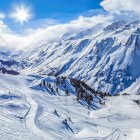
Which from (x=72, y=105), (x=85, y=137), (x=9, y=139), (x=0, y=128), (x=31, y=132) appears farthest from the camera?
(x=72, y=105)

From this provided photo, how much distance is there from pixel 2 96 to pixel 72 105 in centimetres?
3594

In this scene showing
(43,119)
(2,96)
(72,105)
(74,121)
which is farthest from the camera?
(72,105)

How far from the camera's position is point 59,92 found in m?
162

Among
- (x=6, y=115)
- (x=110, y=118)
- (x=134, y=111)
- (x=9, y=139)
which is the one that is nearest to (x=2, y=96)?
(x=6, y=115)

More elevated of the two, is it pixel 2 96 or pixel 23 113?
pixel 2 96

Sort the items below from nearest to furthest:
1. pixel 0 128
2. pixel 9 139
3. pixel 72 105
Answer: pixel 9 139
pixel 0 128
pixel 72 105

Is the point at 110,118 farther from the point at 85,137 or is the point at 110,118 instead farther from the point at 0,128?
the point at 0,128

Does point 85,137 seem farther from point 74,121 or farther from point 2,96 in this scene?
point 2,96

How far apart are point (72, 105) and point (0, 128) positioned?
7685 centimetres

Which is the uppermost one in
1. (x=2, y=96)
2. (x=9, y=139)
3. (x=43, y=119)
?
(x=2, y=96)

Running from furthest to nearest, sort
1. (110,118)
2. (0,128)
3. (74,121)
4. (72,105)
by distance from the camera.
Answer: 1. (72,105)
2. (110,118)
3. (74,121)
4. (0,128)

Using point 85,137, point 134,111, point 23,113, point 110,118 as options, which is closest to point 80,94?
point 134,111

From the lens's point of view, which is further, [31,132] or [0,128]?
[31,132]

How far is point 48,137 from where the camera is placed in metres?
63.6
